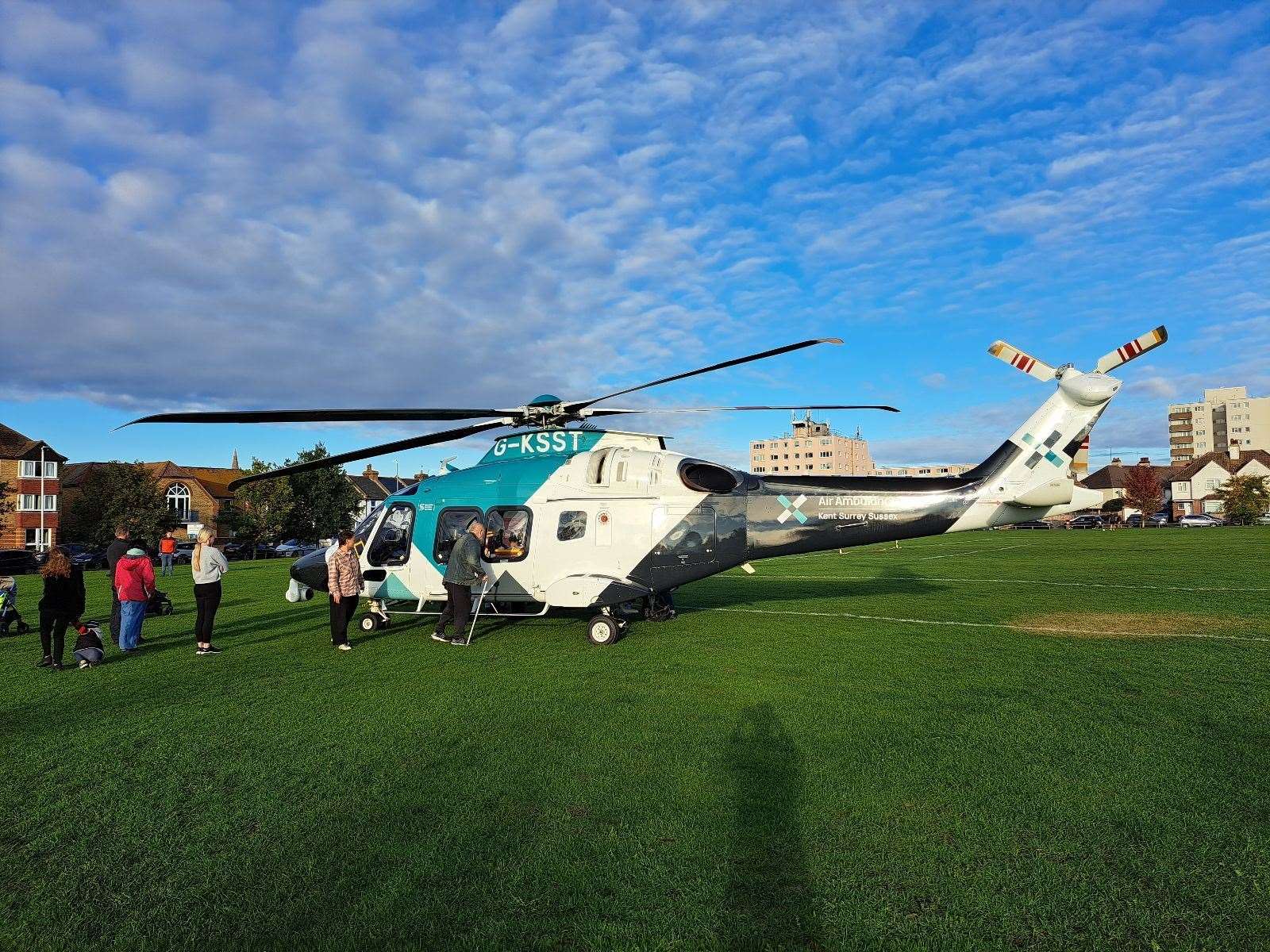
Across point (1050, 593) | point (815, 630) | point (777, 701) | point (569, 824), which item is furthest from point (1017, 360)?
point (569, 824)

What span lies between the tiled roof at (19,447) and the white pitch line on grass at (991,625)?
2377 inches

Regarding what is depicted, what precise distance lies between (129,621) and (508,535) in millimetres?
5690

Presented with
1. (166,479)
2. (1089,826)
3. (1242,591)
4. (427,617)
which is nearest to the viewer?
(1089,826)

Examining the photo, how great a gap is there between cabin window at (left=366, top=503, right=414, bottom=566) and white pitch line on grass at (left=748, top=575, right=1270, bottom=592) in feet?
39.1

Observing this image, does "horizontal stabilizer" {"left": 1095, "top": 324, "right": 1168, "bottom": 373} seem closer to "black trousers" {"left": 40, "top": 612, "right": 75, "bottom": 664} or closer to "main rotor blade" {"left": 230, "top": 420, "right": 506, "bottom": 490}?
"main rotor blade" {"left": 230, "top": 420, "right": 506, "bottom": 490}

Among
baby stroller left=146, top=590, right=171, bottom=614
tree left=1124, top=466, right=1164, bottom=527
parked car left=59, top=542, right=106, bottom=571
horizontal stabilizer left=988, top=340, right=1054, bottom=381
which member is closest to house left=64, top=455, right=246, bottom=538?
parked car left=59, top=542, right=106, bottom=571

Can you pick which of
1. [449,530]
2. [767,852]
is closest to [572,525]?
[449,530]

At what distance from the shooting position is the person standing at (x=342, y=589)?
36.3 ft

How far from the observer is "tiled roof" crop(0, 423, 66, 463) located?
175 ft

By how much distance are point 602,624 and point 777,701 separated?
13.9 feet

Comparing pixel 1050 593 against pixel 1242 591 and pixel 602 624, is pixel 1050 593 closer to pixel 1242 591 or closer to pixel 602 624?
pixel 1242 591

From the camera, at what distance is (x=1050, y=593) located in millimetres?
16594

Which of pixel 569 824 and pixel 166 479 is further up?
pixel 166 479

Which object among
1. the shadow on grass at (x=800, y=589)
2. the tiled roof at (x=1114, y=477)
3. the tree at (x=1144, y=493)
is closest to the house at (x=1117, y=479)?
the tiled roof at (x=1114, y=477)
